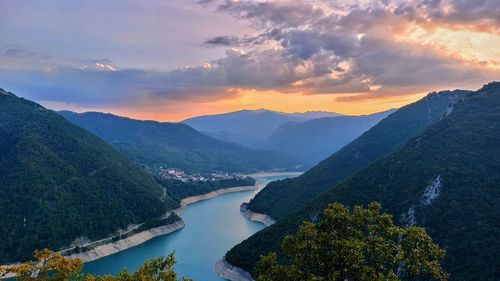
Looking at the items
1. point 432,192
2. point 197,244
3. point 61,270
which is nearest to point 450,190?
point 432,192

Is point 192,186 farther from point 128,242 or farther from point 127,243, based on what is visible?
point 127,243

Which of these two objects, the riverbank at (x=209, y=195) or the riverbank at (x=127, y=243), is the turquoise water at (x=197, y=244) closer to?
the riverbank at (x=127, y=243)

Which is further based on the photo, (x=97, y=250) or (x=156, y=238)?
(x=156, y=238)

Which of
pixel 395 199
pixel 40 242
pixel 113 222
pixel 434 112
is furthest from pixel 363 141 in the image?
pixel 40 242

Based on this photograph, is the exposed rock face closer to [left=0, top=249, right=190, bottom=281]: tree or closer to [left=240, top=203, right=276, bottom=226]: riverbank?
[left=0, top=249, right=190, bottom=281]: tree

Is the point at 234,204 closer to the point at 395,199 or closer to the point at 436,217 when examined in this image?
the point at 395,199

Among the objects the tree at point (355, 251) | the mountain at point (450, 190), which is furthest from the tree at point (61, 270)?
the mountain at point (450, 190)
